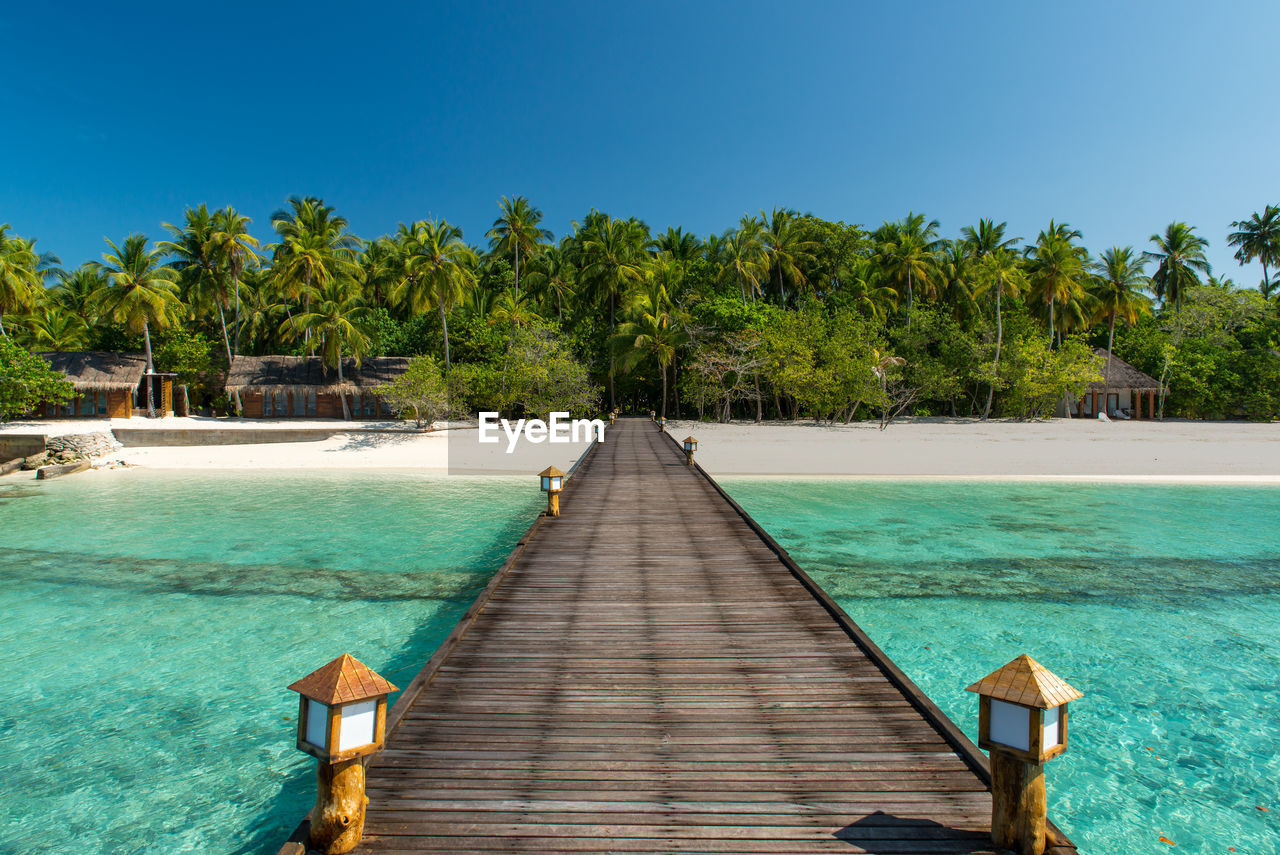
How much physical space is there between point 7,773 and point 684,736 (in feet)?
15.6

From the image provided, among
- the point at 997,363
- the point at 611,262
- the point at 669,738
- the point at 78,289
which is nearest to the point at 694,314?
the point at 611,262

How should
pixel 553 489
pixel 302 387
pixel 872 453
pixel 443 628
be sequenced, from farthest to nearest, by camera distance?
pixel 302 387 < pixel 872 453 < pixel 553 489 < pixel 443 628

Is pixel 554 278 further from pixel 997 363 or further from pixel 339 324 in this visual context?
pixel 997 363

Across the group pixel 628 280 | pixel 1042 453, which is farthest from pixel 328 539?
pixel 628 280

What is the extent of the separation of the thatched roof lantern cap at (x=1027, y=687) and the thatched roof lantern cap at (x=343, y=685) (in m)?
2.14

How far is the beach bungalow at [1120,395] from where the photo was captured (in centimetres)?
3472

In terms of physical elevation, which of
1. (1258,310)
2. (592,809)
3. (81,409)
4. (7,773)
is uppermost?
(1258,310)

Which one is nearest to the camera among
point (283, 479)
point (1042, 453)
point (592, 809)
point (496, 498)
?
point (592, 809)

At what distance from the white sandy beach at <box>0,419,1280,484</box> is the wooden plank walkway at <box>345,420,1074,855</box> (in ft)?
38.4

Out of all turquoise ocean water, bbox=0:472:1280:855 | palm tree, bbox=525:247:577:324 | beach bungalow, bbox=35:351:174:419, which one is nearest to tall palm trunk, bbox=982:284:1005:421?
turquoise ocean water, bbox=0:472:1280:855

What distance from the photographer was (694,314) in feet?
98.5

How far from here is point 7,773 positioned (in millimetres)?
4246

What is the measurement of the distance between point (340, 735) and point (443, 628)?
4734 millimetres

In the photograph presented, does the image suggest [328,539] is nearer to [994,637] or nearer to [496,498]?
[496,498]
